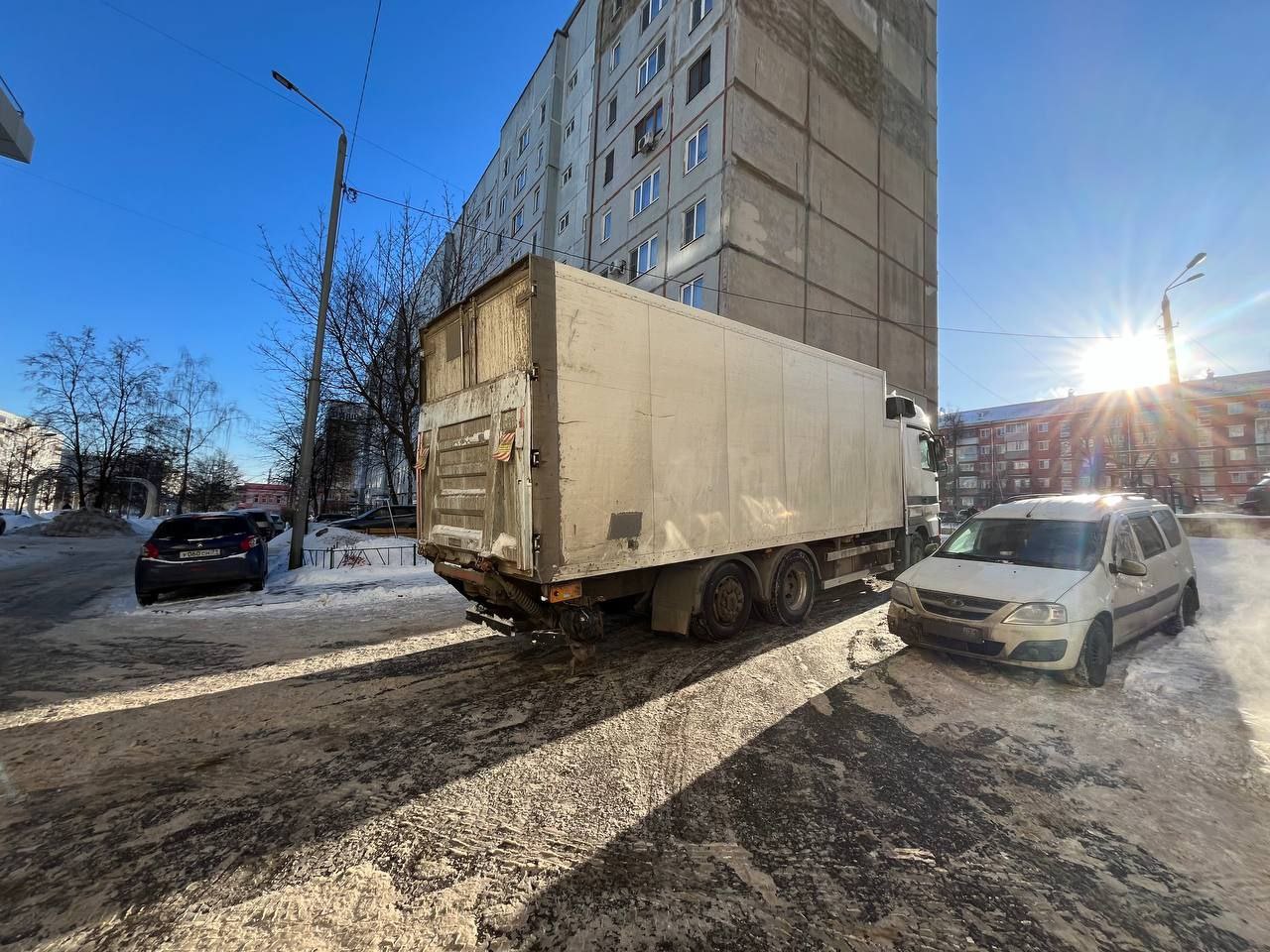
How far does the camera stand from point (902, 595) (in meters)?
5.20

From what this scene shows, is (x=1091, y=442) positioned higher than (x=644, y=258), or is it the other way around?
(x=644, y=258)

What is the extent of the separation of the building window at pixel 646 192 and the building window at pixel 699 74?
2.86 m

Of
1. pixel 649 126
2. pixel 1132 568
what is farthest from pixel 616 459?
pixel 649 126

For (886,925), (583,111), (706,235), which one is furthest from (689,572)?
(583,111)

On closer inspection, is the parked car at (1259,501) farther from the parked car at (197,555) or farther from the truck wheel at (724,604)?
the parked car at (197,555)

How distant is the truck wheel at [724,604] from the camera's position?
5.43m

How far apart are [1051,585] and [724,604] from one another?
3.01m

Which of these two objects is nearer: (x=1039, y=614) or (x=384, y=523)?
(x=1039, y=614)

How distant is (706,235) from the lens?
17.5m

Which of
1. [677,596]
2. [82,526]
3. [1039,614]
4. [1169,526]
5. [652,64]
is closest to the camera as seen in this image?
[1039,614]

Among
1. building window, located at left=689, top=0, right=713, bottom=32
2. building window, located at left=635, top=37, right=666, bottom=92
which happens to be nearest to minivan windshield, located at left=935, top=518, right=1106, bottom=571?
building window, located at left=689, top=0, right=713, bottom=32

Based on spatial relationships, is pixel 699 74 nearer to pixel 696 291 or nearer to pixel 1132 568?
pixel 696 291

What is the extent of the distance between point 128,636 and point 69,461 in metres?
40.1

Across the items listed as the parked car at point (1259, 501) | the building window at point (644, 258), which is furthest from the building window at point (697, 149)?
the parked car at point (1259, 501)
